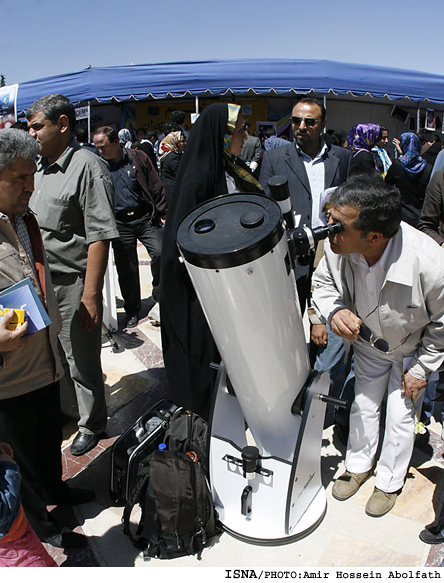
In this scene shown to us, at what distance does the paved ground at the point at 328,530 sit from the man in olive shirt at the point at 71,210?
3.00ft

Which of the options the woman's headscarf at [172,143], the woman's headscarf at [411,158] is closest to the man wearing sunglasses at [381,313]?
the woman's headscarf at [411,158]

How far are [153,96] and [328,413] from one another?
34.6 ft

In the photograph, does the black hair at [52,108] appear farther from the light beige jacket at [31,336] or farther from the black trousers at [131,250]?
the black trousers at [131,250]

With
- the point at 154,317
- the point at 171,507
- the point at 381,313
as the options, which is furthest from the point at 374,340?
the point at 154,317

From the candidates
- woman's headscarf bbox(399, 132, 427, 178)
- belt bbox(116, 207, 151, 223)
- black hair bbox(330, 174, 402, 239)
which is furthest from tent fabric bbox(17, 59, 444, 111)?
black hair bbox(330, 174, 402, 239)

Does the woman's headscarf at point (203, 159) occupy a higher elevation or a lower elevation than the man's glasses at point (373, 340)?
higher

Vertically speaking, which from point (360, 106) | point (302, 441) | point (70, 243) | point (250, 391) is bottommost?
point (360, 106)

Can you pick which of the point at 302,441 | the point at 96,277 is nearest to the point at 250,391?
the point at 302,441

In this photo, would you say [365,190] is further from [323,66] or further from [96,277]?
[323,66]

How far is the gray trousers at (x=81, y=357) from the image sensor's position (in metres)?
2.55

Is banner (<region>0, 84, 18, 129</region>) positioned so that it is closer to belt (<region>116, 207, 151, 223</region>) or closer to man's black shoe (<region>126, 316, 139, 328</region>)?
belt (<region>116, 207, 151, 223</region>)

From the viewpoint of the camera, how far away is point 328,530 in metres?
2.13

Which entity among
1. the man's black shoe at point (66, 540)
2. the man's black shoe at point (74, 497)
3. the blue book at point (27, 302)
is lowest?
the man's black shoe at point (74, 497)

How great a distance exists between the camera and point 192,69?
469 inches
